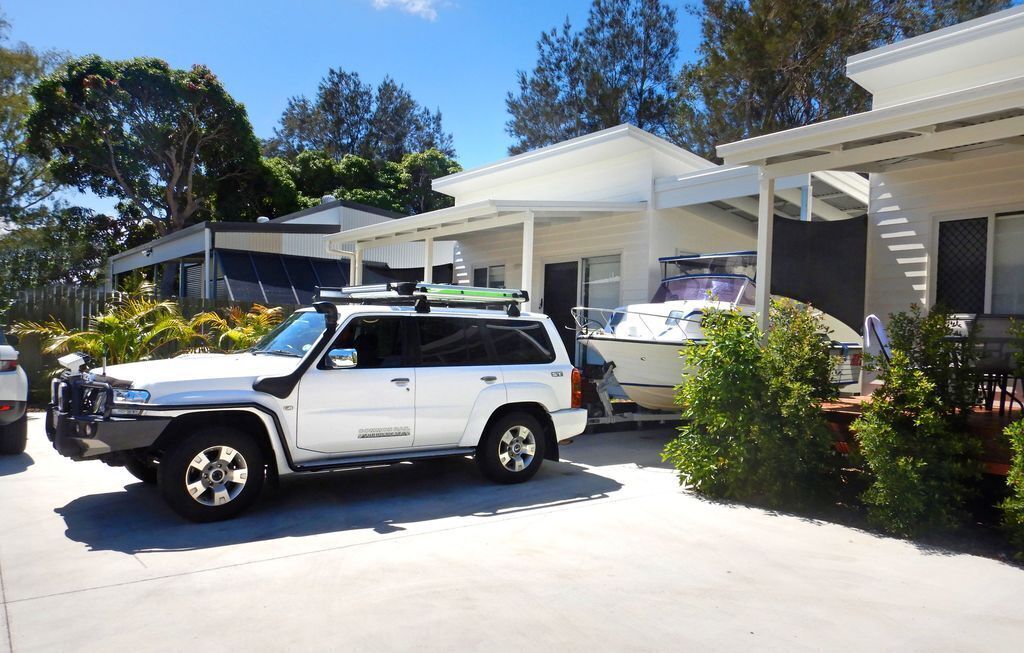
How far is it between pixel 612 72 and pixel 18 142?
26142mm

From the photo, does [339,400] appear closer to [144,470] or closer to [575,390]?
[144,470]

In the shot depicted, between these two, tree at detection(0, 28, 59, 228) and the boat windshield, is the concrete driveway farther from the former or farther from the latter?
tree at detection(0, 28, 59, 228)

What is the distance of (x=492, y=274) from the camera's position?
16.8 m

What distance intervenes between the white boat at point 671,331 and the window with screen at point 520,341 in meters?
1.69

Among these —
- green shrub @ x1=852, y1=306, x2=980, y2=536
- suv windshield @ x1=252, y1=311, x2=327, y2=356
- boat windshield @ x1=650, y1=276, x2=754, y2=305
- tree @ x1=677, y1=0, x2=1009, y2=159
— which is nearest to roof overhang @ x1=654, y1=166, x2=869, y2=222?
boat windshield @ x1=650, y1=276, x2=754, y2=305

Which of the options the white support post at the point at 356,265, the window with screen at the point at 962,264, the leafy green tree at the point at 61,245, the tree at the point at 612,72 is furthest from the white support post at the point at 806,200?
the leafy green tree at the point at 61,245

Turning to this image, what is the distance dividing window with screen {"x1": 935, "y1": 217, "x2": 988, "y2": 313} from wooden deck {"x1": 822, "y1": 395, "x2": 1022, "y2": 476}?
1789 mm

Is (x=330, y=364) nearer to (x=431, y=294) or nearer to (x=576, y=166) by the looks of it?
(x=431, y=294)

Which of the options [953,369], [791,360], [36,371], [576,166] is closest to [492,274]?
[576,166]

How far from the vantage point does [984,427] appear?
619 cm

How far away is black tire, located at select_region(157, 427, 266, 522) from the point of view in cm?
555

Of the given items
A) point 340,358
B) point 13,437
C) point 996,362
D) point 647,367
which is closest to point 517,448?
point 340,358

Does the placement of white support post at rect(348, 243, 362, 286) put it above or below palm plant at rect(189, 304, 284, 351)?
above

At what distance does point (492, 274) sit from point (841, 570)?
40.5 feet
